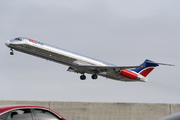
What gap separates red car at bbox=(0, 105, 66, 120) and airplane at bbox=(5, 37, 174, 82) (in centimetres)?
2918

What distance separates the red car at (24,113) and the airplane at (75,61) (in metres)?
29.2

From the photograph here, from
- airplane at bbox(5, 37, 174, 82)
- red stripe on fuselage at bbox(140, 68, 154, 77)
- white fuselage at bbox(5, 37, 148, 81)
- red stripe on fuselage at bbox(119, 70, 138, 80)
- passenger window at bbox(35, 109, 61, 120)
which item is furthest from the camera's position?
red stripe on fuselage at bbox(140, 68, 154, 77)

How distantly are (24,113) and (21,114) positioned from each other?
0.35 ft

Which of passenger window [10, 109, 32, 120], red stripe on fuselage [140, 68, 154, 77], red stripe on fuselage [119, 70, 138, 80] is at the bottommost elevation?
passenger window [10, 109, 32, 120]

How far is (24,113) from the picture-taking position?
883 cm

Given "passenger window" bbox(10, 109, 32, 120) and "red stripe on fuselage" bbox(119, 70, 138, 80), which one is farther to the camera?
"red stripe on fuselage" bbox(119, 70, 138, 80)

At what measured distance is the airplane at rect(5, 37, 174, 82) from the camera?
37.7 meters

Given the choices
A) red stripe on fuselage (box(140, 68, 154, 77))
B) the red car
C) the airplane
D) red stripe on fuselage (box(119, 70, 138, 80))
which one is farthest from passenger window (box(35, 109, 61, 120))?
red stripe on fuselage (box(140, 68, 154, 77))

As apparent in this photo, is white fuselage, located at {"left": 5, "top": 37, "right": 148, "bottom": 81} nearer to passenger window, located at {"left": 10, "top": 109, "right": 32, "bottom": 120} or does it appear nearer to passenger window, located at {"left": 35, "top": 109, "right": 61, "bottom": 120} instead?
passenger window, located at {"left": 35, "top": 109, "right": 61, "bottom": 120}

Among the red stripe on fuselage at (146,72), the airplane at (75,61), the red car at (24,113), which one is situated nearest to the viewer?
the red car at (24,113)

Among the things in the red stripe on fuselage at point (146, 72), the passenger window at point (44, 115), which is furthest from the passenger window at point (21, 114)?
the red stripe on fuselage at point (146, 72)

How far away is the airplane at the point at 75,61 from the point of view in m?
37.7

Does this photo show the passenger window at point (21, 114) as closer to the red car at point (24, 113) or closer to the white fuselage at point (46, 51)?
the red car at point (24, 113)

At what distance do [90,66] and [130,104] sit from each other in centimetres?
2482
